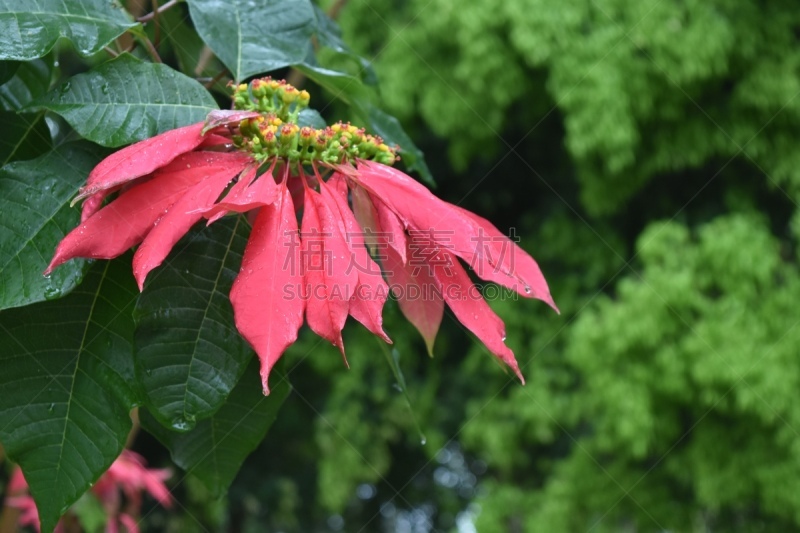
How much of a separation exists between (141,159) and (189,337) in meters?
0.09

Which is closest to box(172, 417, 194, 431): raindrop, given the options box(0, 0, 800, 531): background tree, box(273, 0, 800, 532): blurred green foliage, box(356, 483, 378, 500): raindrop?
box(0, 0, 800, 531): background tree

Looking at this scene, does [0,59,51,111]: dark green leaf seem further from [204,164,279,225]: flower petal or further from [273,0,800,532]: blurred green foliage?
[273,0,800,532]: blurred green foliage

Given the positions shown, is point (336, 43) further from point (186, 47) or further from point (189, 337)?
point (189, 337)

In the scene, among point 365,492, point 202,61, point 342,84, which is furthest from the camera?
point 365,492

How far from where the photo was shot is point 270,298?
39 centimetres

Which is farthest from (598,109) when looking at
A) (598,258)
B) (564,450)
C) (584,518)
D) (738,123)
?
(564,450)

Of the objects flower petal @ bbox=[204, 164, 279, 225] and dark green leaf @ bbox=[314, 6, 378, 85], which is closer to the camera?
flower petal @ bbox=[204, 164, 279, 225]

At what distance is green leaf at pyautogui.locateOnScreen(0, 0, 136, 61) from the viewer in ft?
1.53

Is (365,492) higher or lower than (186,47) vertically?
lower

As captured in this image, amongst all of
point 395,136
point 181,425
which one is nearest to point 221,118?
point 181,425

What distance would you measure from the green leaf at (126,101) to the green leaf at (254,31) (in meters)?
0.07

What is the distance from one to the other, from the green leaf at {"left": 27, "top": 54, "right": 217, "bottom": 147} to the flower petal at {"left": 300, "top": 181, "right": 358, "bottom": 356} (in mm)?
126

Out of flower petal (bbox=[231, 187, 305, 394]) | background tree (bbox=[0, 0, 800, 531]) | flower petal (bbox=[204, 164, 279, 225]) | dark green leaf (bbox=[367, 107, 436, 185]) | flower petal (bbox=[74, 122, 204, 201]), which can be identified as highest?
flower petal (bbox=[74, 122, 204, 201])

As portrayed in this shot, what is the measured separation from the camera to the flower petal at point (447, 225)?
0.44m
